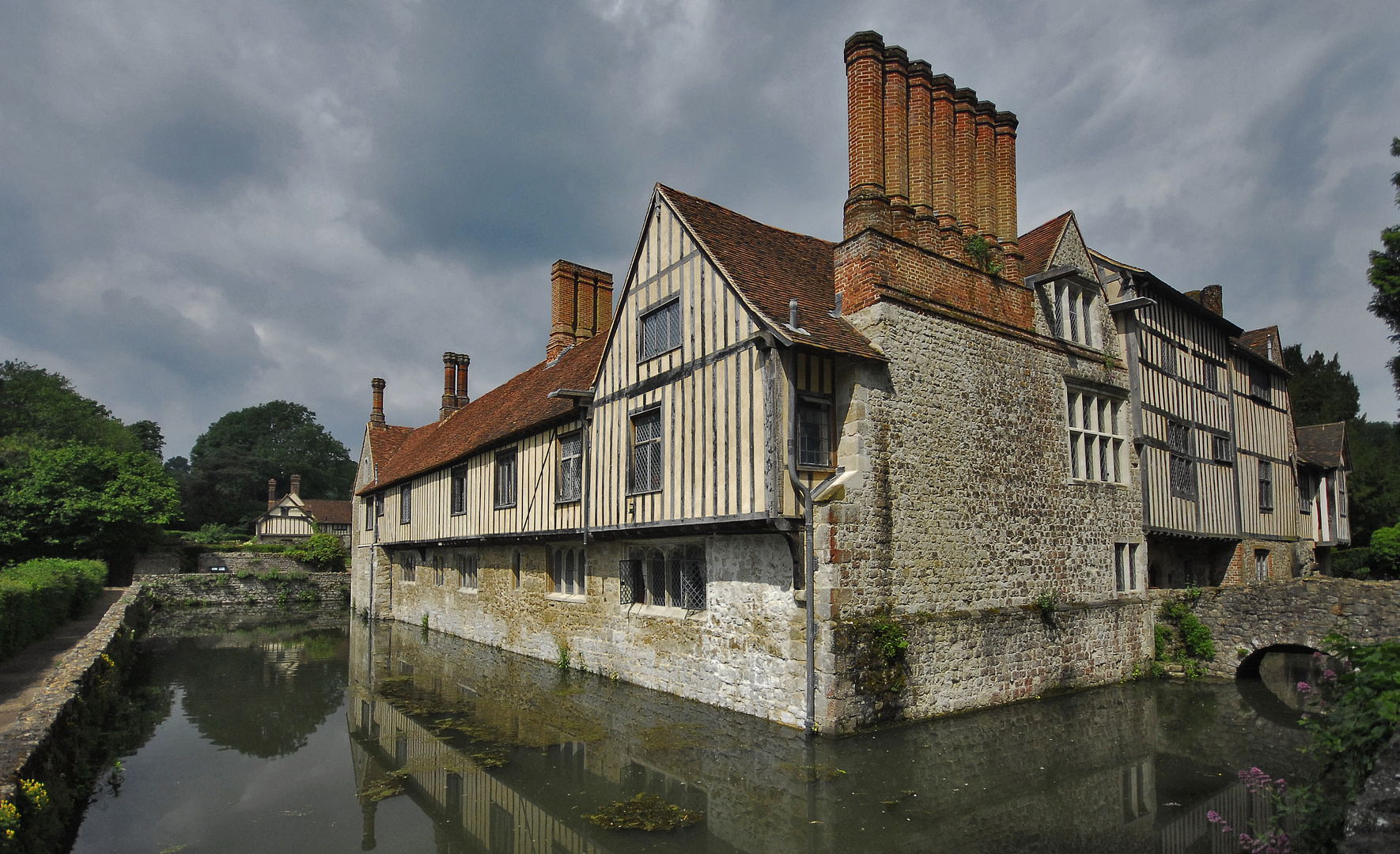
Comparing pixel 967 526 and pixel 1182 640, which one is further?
pixel 1182 640

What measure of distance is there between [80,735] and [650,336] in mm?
8750

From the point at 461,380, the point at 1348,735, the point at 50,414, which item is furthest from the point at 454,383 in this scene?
the point at 50,414

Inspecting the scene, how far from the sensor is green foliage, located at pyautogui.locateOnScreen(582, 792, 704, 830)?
6.66 metres

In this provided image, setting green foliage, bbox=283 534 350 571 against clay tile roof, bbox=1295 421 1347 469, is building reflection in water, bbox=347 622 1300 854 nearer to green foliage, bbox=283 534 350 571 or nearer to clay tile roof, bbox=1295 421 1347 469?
clay tile roof, bbox=1295 421 1347 469

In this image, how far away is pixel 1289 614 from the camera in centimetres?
1179

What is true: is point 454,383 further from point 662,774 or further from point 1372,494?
point 1372,494

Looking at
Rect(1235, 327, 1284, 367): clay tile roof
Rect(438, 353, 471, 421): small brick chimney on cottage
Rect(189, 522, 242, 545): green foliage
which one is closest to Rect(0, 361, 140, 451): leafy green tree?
Rect(189, 522, 242, 545): green foliage

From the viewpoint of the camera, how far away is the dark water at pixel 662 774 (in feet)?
21.3

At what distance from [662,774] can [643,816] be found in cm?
121

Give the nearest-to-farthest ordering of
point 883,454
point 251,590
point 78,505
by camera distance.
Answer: point 883,454 < point 78,505 < point 251,590

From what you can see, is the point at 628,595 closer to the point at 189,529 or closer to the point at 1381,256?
→ the point at 1381,256

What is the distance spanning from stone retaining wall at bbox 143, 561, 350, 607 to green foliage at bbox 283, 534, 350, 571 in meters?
0.89

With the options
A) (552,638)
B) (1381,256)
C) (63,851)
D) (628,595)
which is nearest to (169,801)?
(63,851)

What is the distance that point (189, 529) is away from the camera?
6062cm
